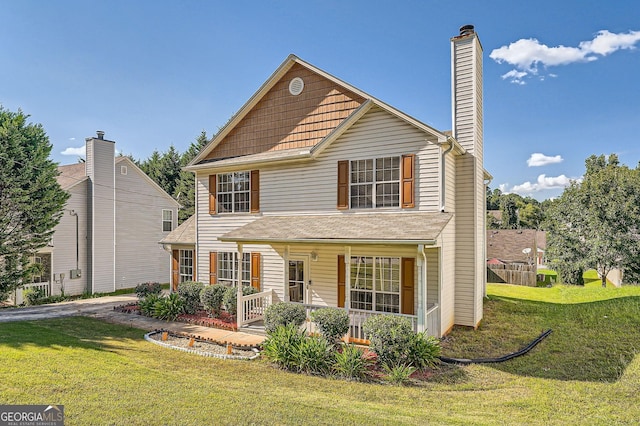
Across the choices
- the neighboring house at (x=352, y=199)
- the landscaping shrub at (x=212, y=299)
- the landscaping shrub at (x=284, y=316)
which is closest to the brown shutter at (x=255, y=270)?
the neighboring house at (x=352, y=199)

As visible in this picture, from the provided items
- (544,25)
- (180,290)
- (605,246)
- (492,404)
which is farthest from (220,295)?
(605,246)

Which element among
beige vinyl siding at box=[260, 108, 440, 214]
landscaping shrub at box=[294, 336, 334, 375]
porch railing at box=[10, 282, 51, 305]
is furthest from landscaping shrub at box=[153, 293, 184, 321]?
porch railing at box=[10, 282, 51, 305]

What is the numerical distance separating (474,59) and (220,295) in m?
12.1

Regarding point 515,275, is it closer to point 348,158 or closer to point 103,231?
point 348,158

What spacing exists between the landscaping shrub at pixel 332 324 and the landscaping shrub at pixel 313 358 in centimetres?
90

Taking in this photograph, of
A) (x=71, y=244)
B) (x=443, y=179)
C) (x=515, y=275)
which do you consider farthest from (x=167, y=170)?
(x=443, y=179)

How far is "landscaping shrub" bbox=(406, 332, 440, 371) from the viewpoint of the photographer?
8070 mm

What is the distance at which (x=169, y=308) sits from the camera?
12836 mm

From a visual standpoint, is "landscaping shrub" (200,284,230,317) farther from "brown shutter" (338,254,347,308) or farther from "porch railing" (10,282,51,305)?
"porch railing" (10,282,51,305)

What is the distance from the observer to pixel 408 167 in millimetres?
10797

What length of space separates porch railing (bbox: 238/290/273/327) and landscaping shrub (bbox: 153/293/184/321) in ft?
9.74

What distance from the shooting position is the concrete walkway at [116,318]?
10.6 m

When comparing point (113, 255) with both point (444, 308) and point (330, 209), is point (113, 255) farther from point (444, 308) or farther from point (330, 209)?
point (444, 308)

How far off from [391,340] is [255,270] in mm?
6693
